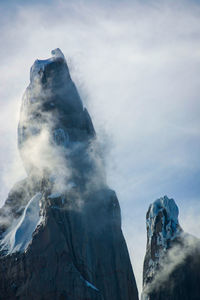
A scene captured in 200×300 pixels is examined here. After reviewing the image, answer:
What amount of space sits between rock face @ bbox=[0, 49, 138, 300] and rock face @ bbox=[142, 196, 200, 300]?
6.64 meters

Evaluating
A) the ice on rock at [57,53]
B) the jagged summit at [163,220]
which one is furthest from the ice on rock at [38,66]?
the jagged summit at [163,220]

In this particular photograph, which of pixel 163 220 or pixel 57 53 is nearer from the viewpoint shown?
pixel 163 220

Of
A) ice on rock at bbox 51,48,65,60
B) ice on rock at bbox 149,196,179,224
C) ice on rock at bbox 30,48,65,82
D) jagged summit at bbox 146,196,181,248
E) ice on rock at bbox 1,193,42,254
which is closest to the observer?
ice on rock at bbox 1,193,42,254

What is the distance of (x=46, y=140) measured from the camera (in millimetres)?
112125

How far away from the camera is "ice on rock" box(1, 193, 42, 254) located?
101 m

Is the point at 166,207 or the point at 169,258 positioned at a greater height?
the point at 166,207

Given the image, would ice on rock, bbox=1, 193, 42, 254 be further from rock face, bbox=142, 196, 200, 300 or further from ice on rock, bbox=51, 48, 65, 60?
ice on rock, bbox=51, 48, 65, 60

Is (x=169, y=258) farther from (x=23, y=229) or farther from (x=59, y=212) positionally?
(x=23, y=229)

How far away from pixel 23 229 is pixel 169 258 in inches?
1005

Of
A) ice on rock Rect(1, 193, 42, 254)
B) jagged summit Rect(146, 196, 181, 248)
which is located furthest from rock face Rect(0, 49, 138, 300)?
jagged summit Rect(146, 196, 181, 248)

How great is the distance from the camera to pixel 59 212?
102 meters

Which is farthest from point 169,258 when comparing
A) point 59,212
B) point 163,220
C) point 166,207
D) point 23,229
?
point 23,229

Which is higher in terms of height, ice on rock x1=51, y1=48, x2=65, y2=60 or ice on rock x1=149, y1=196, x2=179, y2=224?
ice on rock x1=51, y1=48, x2=65, y2=60

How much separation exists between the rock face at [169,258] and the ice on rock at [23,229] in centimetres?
2016
